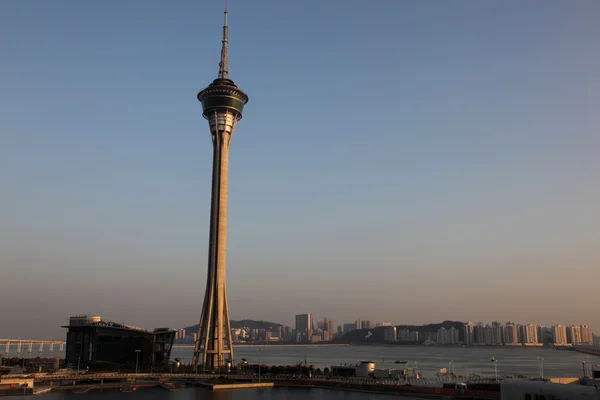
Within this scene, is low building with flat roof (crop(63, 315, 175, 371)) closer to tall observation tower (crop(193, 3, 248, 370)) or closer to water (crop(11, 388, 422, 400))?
tall observation tower (crop(193, 3, 248, 370))

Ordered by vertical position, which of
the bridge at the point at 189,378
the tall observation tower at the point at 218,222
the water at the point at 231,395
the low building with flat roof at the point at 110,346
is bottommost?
the water at the point at 231,395

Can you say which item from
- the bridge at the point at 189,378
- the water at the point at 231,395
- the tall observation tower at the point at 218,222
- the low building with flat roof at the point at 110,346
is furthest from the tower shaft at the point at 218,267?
the water at the point at 231,395

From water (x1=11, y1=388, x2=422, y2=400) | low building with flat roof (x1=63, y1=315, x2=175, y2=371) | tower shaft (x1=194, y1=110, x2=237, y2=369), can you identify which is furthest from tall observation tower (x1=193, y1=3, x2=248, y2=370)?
water (x1=11, y1=388, x2=422, y2=400)

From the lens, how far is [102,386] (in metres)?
79.6

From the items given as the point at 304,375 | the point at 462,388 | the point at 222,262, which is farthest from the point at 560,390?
the point at 222,262

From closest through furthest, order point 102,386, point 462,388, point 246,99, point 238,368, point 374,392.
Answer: point 462,388, point 374,392, point 102,386, point 238,368, point 246,99

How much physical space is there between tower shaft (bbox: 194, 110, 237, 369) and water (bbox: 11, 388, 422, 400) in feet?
81.3

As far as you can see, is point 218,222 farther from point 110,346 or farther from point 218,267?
point 110,346

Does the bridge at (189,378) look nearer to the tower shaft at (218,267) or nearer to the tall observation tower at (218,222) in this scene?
the tall observation tower at (218,222)

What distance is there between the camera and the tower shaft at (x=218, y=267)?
338 feet

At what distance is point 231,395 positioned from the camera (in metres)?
71.9

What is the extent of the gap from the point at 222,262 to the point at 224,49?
48.1 m

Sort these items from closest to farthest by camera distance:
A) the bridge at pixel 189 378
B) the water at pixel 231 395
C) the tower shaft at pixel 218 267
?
the water at pixel 231 395
the bridge at pixel 189 378
the tower shaft at pixel 218 267

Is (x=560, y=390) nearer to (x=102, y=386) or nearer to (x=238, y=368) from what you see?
(x=102, y=386)
